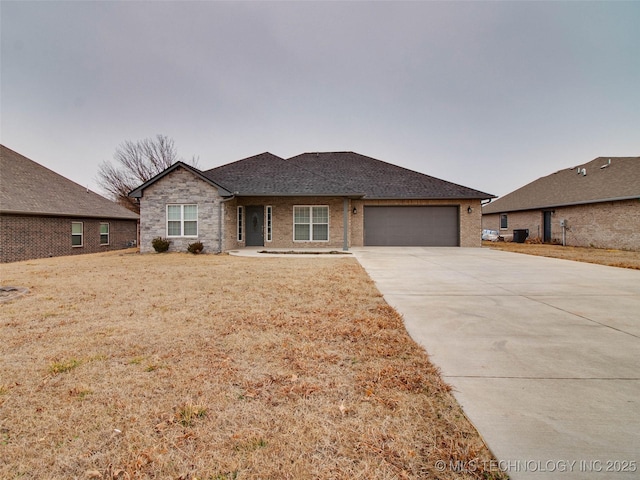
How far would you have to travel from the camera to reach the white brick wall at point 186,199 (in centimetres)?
1445

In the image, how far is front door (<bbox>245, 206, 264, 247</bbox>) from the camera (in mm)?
17219

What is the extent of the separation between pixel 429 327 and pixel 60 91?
78.1 ft

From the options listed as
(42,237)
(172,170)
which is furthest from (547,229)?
(42,237)

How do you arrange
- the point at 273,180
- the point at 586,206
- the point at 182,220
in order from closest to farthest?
the point at 182,220, the point at 273,180, the point at 586,206

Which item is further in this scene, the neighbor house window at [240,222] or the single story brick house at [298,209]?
the neighbor house window at [240,222]

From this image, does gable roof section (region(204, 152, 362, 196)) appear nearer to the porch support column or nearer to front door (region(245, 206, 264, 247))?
the porch support column

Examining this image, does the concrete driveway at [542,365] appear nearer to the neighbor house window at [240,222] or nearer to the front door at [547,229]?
the neighbor house window at [240,222]

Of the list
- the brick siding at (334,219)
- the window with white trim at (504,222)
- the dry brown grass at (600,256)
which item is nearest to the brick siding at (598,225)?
the dry brown grass at (600,256)

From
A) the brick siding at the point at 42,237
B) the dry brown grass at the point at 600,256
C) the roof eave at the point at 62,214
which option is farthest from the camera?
the brick siding at the point at 42,237

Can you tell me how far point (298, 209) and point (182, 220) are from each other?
6.17 m

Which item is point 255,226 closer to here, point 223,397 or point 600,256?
point 223,397

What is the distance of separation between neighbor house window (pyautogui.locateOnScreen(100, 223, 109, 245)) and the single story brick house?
5881 mm

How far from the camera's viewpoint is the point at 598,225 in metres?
17.7

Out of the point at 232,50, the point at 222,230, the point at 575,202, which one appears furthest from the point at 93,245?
the point at 575,202
